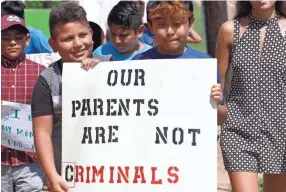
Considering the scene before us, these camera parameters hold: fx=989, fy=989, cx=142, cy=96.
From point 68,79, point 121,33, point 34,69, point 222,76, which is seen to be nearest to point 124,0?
point 121,33

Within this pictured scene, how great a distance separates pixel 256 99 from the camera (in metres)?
6.33

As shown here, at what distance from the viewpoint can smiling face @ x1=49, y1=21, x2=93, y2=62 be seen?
19.3 feet

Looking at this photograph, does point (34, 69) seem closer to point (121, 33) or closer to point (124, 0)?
point (121, 33)

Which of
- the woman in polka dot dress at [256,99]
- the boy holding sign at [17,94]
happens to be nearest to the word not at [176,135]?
the woman in polka dot dress at [256,99]

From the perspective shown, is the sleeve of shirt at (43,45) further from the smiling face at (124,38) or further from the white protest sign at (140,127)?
the white protest sign at (140,127)

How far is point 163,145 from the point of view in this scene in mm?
5625

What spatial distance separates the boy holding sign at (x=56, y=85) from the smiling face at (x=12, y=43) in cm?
128

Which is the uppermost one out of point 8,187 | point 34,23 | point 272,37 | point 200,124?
point 34,23

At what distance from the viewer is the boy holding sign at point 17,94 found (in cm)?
718

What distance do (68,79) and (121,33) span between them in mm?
2294

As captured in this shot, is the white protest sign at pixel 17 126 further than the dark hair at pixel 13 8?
No

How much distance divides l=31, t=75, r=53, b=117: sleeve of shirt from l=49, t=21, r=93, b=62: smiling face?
0.72 ft

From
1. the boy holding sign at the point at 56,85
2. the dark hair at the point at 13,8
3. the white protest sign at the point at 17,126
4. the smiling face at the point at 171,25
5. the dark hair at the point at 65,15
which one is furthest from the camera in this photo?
the dark hair at the point at 13,8

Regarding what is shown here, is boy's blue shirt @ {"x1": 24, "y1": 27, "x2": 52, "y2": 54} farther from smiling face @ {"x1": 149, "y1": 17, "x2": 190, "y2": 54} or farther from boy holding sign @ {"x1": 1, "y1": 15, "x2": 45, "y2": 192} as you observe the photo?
smiling face @ {"x1": 149, "y1": 17, "x2": 190, "y2": 54}
